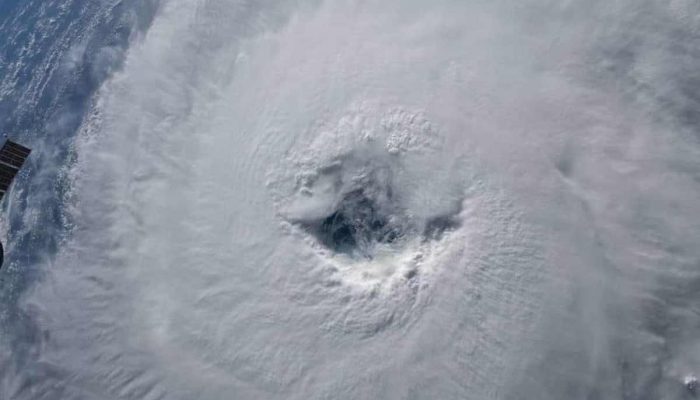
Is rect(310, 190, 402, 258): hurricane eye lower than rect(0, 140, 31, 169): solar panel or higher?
higher

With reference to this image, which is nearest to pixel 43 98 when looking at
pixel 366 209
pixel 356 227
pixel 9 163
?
pixel 9 163

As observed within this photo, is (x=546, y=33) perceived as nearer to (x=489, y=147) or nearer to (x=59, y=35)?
(x=489, y=147)

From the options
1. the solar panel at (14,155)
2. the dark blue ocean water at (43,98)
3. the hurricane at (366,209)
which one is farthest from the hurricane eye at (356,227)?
the solar panel at (14,155)

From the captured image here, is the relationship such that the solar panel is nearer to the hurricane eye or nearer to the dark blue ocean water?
the dark blue ocean water

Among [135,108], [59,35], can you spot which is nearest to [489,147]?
[135,108]

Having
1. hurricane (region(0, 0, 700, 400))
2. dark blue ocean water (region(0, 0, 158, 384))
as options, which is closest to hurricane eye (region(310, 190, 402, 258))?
hurricane (region(0, 0, 700, 400))
